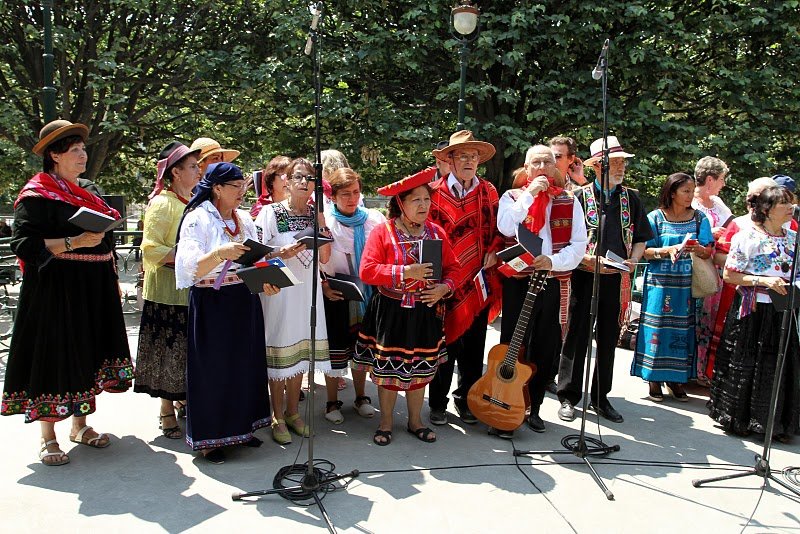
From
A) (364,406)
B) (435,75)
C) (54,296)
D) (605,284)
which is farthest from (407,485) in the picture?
(435,75)

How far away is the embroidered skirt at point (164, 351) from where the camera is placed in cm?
405

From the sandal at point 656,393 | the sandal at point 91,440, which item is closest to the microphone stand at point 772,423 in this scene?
the sandal at point 656,393

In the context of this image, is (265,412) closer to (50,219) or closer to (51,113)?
(50,219)

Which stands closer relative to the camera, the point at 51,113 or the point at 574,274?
the point at 574,274

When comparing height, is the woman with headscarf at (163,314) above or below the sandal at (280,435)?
above

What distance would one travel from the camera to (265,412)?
401cm

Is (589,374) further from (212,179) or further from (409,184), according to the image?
(212,179)

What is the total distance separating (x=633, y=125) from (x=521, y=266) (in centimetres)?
569

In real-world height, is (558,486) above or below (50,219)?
below

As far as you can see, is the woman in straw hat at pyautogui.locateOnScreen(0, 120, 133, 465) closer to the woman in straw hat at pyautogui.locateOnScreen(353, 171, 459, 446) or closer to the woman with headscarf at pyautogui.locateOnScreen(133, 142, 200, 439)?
the woman with headscarf at pyautogui.locateOnScreen(133, 142, 200, 439)

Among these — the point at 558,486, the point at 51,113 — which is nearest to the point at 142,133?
the point at 51,113

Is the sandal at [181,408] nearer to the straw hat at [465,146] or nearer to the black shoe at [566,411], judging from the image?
the straw hat at [465,146]

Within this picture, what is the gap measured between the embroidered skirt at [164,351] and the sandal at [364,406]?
138cm

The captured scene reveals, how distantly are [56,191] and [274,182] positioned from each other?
1532 mm
